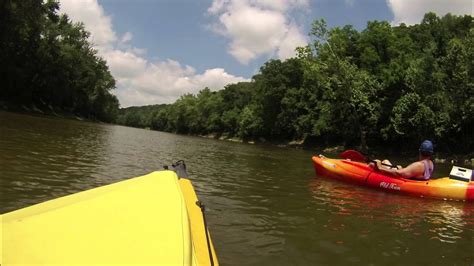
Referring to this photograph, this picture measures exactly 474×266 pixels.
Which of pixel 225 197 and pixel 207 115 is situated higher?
pixel 207 115

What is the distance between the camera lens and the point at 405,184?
12.0 metres

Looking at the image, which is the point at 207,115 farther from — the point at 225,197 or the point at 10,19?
the point at 225,197

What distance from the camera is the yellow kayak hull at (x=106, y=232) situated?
3.16 m

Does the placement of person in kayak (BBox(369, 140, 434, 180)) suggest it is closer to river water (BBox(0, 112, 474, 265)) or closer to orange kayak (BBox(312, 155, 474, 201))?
orange kayak (BBox(312, 155, 474, 201))

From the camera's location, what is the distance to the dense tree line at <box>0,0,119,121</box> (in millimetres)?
53500

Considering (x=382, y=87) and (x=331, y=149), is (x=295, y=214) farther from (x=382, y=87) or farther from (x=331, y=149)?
(x=331, y=149)

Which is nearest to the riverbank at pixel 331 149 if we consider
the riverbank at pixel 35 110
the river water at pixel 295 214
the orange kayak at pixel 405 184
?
the riverbank at pixel 35 110

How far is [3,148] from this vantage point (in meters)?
13.6

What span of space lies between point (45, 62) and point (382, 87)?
49.6 meters

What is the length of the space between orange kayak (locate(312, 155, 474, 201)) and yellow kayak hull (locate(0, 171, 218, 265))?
8855 millimetres

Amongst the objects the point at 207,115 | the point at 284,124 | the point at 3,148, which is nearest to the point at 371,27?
the point at 284,124

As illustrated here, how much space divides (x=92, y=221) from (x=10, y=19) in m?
56.8

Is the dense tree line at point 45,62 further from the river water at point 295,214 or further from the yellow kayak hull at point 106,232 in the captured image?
the yellow kayak hull at point 106,232

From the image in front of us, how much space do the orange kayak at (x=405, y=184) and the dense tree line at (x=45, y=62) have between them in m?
49.5
